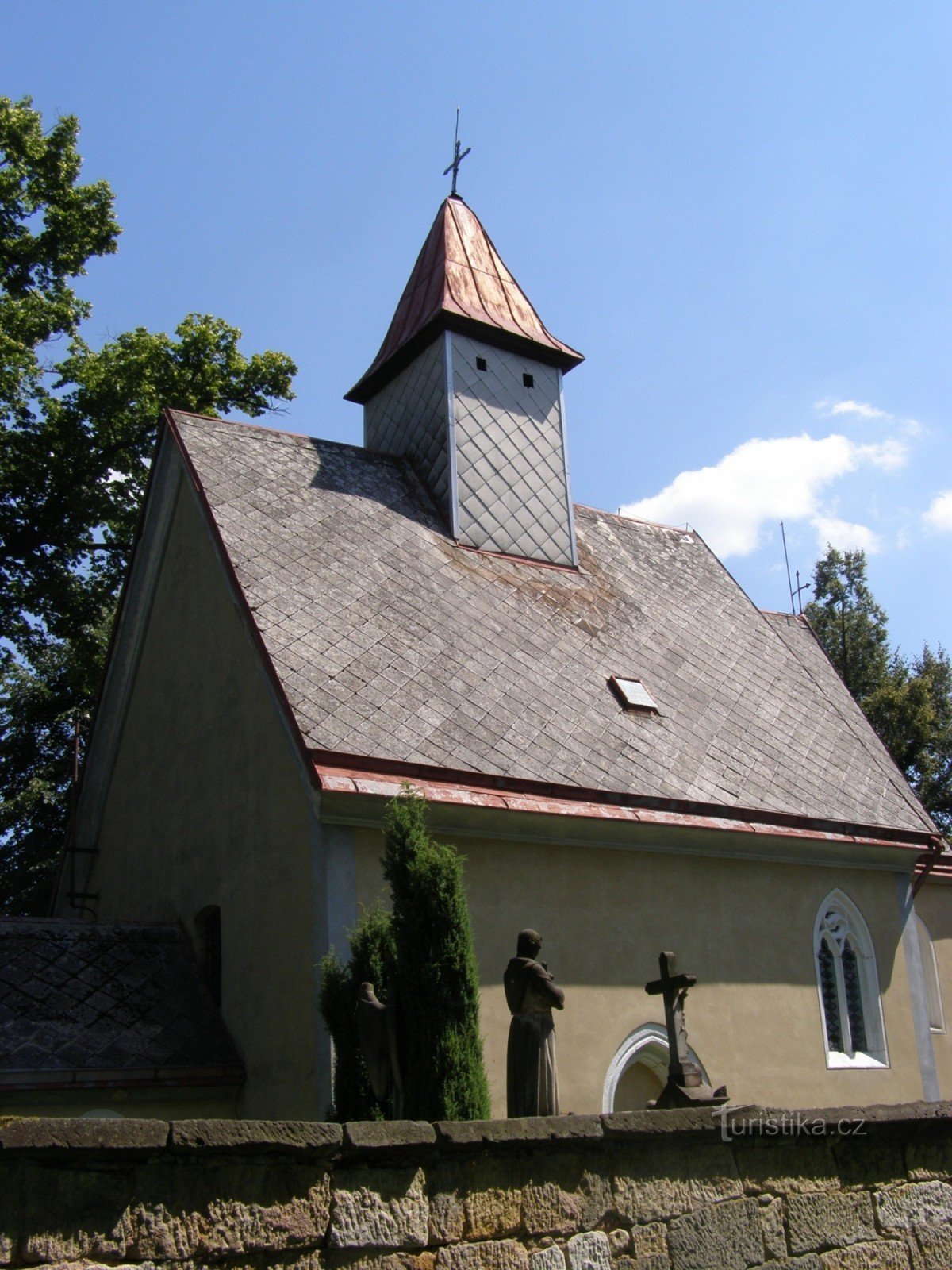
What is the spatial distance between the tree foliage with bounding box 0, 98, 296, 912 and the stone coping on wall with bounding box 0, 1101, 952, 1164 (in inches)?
593

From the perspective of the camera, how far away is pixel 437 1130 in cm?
505

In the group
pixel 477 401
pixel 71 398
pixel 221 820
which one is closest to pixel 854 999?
pixel 221 820

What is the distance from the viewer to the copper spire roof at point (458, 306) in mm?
16484

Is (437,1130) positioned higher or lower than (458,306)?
lower

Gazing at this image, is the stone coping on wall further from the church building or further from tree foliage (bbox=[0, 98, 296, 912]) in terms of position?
tree foliage (bbox=[0, 98, 296, 912])

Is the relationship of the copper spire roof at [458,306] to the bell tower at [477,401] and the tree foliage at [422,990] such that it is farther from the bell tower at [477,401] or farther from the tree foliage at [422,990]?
the tree foliage at [422,990]

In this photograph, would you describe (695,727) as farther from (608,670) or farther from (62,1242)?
(62,1242)

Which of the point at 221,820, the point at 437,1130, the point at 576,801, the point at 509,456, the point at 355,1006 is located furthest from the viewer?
the point at 509,456

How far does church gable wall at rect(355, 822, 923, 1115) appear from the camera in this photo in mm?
10273

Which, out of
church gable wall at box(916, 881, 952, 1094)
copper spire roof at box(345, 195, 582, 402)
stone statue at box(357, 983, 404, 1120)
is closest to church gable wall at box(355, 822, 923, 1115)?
church gable wall at box(916, 881, 952, 1094)

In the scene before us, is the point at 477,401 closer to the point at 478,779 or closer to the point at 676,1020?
the point at 478,779

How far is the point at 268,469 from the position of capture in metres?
13.8

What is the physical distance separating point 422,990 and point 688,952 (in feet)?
15.6

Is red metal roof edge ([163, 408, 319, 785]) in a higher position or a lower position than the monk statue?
higher
